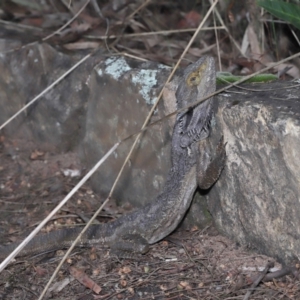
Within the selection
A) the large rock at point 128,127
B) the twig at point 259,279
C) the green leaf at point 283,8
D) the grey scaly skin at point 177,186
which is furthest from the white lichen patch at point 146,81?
the twig at point 259,279

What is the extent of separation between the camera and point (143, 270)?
3.52 metres

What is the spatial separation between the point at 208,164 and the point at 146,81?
0.76 meters

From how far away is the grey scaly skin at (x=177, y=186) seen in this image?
3.54 metres

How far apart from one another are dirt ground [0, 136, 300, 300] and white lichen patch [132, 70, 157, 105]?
809 millimetres

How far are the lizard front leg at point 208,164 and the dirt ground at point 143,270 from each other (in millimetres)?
356

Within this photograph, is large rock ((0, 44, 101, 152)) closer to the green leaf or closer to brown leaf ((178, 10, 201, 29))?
brown leaf ((178, 10, 201, 29))

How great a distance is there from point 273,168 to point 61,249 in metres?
1.40

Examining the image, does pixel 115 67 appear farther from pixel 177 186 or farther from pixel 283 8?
pixel 283 8

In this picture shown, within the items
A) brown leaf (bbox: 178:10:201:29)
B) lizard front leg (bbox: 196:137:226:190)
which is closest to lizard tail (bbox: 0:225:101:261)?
lizard front leg (bbox: 196:137:226:190)

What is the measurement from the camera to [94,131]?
4.45 m

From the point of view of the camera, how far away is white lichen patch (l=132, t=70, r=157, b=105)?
3.92 metres

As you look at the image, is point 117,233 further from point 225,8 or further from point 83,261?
point 225,8

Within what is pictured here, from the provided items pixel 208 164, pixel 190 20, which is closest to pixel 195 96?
pixel 208 164

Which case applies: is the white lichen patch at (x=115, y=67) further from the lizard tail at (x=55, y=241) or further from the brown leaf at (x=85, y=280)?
the brown leaf at (x=85, y=280)
